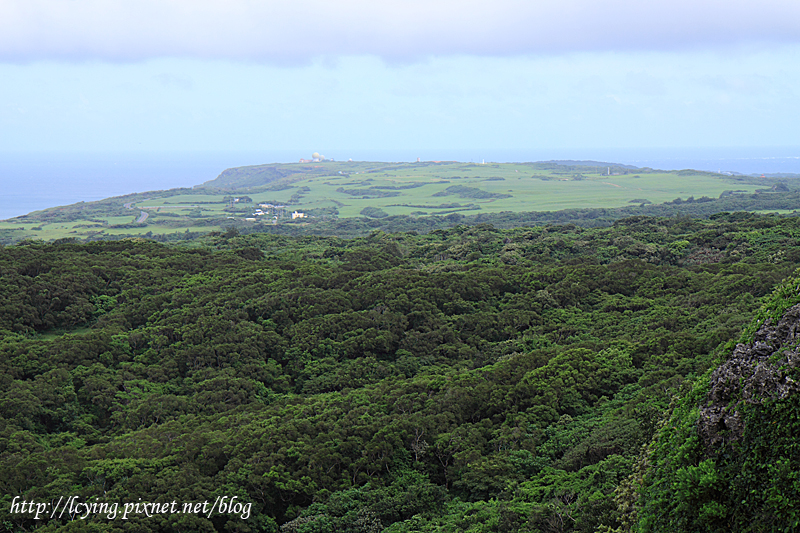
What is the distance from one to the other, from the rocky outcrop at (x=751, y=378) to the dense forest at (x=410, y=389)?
0.04 meters

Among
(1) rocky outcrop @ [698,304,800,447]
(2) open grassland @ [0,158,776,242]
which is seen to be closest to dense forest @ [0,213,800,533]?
(1) rocky outcrop @ [698,304,800,447]

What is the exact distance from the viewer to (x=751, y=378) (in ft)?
31.5

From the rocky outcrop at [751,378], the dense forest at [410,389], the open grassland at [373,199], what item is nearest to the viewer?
the rocky outcrop at [751,378]

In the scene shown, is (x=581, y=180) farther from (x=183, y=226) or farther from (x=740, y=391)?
(x=740, y=391)

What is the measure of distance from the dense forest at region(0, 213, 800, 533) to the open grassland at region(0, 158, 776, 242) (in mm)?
62139

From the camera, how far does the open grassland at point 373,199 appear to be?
111 meters

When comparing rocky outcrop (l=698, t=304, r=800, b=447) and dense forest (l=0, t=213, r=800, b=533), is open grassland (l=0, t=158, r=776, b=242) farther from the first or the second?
rocky outcrop (l=698, t=304, r=800, b=447)

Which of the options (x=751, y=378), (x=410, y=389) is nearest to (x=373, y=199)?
(x=410, y=389)

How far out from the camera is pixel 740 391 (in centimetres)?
972

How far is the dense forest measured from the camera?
10336 mm

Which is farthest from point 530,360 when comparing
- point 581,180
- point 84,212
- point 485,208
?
point 581,180

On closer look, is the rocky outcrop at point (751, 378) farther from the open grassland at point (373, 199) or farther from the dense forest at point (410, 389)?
the open grassland at point (373, 199)

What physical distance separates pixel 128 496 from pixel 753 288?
29926 millimetres

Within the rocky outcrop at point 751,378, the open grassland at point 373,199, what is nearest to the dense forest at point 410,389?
the rocky outcrop at point 751,378
